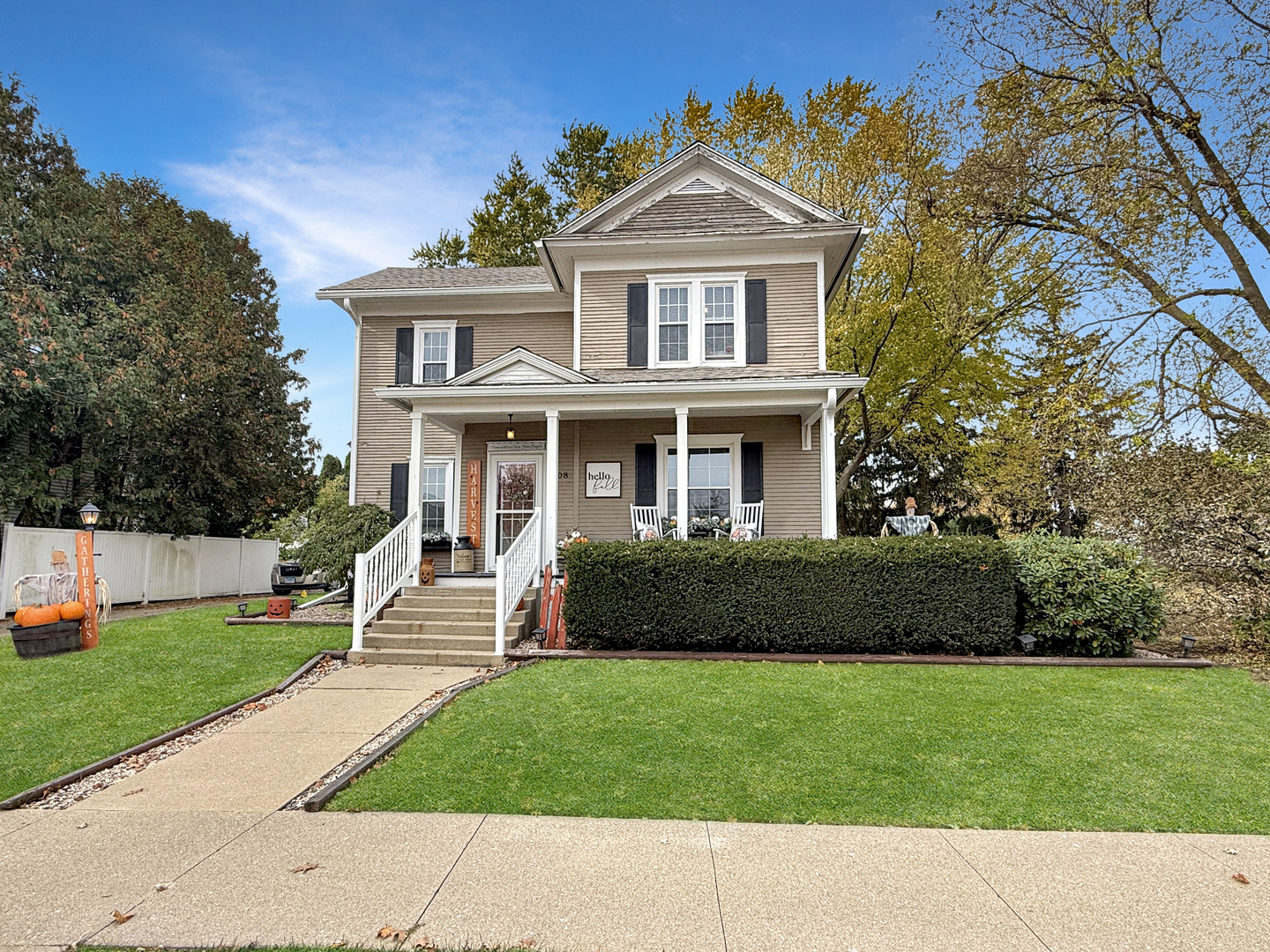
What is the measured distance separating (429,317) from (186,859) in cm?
1261

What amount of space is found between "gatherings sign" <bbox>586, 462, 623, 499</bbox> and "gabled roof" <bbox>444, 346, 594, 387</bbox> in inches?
78.9

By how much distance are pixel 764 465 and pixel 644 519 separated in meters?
2.38

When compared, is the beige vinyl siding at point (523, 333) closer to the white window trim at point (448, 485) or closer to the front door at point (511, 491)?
the white window trim at point (448, 485)

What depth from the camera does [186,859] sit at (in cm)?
383

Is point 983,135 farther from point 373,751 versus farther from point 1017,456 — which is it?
point 373,751

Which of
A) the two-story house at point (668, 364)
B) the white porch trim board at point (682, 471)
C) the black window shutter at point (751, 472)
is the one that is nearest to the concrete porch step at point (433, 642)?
the two-story house at point (668, 364)

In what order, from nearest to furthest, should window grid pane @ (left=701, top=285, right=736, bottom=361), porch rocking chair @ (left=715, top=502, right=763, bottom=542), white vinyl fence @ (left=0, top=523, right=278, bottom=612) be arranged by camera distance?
porch rocking chair @ (left=715, top=502, right=763, bottom=542), window grid pane @ (left=701, top=285, right=736, bottom=361), white vinyl fence @ (left=0, top=523, right=278, bottom=612)

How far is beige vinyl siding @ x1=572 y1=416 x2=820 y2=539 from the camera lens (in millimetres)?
12891

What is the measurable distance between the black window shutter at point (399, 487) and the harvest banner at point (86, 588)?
565 centimetres

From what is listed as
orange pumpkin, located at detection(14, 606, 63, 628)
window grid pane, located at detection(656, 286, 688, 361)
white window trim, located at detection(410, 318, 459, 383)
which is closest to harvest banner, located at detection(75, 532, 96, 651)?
orange pumpkin, located at detection(14, 606, 63, 628)

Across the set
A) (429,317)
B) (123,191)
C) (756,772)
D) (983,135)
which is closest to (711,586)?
(756,772)

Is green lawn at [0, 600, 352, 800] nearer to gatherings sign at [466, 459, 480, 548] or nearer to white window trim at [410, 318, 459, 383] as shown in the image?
gatherings sign at [466, 459, 480, 548]

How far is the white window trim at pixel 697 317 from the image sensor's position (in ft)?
42.5

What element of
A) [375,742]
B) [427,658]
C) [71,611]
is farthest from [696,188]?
[71,611]
